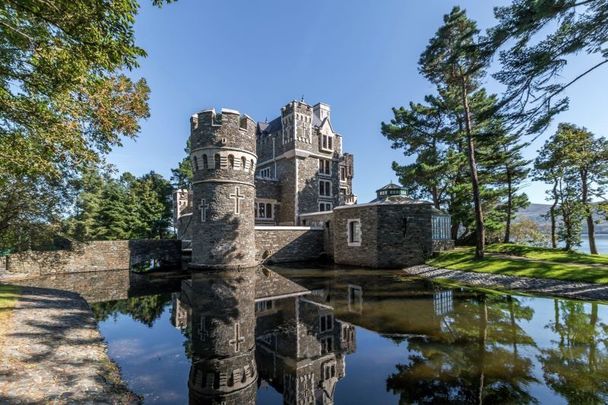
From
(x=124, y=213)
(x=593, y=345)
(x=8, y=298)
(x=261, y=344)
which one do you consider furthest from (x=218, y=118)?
(x=124, y=213)

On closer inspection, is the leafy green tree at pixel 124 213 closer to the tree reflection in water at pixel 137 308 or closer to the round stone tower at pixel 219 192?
the round stone tower at pixel 219 192

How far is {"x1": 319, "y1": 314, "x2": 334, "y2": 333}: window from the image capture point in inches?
254

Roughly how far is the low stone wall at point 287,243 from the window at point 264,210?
17.3 feet

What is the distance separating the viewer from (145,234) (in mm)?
32969

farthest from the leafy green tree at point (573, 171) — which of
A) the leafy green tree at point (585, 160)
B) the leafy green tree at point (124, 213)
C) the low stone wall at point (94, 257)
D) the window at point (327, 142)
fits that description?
the leafy green tree at point (124, 213)

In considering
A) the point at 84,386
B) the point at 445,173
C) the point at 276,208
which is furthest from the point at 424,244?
the point at 84,386

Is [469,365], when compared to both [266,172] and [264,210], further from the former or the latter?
[266,172]

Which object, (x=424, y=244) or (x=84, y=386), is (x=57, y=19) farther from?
(x=424, y=244)

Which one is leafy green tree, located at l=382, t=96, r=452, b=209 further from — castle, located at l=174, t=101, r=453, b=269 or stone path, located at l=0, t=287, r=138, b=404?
stone path, located at l=0, t=287, r=138, b=404

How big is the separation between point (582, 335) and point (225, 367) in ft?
23.2

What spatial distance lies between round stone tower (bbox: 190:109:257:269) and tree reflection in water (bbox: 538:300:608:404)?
44.6 ft

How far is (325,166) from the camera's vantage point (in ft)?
89.9

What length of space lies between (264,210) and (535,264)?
1904 cm

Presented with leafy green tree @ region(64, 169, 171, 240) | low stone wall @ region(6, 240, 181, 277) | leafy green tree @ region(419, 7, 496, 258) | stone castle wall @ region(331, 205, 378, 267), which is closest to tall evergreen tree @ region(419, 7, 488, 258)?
leafy green tree @ region(419, 7, 496, 258)
